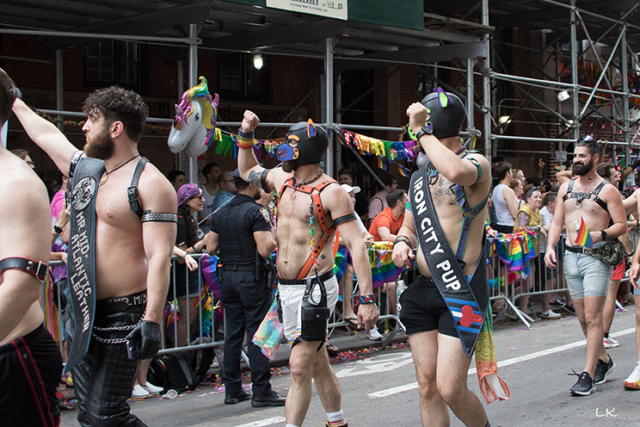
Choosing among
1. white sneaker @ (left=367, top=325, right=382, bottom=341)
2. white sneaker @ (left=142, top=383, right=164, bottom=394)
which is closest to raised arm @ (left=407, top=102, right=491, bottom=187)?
white sneaker @ (left=142, top=383, right=164, bottom=394)

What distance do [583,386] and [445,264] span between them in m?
2.70

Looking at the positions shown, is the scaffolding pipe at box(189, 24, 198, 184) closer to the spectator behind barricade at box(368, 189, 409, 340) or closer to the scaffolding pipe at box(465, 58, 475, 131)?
the spectator behind barricade at box(368, 189, 409, 340)

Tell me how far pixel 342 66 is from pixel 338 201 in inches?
388

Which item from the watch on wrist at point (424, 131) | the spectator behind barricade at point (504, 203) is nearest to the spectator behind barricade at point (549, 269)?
the spectator behind barricade at point (504, 203)

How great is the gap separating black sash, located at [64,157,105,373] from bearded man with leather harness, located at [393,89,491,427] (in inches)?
67.0

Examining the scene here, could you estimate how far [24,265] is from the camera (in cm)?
252

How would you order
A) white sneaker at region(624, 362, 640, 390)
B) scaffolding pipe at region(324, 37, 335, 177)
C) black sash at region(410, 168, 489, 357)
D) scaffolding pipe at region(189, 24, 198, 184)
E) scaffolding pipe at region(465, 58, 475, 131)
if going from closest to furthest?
black sash at region(410, 168, 489, 357) < white sneaker at region(624, 362, 640, 390) < scaffolding pipe at region(189, 24, 198, 184) < scaffolding pipe at region(324, 37, 335, 177) < scaffolding pipe at region(465, 58, 475, 131)

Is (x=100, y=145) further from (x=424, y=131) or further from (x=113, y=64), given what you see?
(x=113, y=64)

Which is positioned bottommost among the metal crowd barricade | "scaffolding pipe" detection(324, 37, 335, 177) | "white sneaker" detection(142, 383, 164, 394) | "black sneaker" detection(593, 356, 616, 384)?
"white sneaker" detection(142, 383, 164, 394)

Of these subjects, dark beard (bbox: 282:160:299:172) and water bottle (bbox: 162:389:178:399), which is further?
water bottle (bbox: 162:389:178:399)

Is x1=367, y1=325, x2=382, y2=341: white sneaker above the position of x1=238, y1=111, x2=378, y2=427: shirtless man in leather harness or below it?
below

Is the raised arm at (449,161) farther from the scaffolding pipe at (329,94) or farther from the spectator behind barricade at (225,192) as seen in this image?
the scaffolding pipe at (329,94)

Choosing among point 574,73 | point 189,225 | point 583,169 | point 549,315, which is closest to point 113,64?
point 189,225

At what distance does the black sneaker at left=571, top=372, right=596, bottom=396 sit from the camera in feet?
19.1
